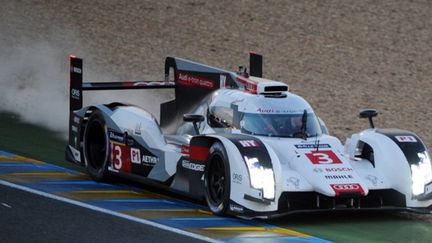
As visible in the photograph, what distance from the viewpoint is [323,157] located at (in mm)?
13625

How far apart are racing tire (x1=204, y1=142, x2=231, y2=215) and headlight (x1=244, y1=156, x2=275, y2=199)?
309 millimetres

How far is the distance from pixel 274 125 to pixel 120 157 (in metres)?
2.32

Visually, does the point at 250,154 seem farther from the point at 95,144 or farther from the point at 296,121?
the point at 95,144

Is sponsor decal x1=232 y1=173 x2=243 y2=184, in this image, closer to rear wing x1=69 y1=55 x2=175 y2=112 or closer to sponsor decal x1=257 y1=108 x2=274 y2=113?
sponsor decal x1=257 y1=108 x2=274 y2=113

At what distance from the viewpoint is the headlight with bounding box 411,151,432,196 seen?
13.7m

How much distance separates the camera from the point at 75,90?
16688 millimetres

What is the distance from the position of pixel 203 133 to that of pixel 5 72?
382 inches

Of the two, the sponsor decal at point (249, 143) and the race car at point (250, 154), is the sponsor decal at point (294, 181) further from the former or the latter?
the sponsor decal at point (249, 143)

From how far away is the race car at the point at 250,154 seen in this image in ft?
43.2

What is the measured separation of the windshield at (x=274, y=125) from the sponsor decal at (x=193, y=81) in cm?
181

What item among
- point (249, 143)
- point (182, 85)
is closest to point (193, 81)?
point (182, 85)

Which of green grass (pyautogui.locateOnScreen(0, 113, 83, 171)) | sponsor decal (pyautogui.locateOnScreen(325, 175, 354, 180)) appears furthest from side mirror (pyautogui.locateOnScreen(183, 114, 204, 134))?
green grass (pyautogui.locateOnScreen(0, 113, 83, 171))

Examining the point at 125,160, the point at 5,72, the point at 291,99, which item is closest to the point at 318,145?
the point at 291,99

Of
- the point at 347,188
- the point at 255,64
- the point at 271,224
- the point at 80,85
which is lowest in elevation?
the point at 271,224
